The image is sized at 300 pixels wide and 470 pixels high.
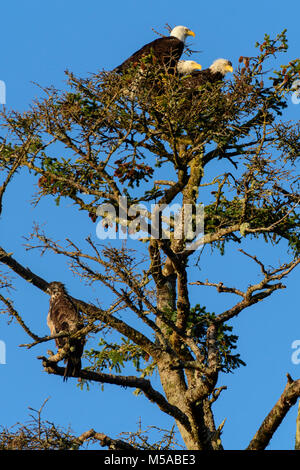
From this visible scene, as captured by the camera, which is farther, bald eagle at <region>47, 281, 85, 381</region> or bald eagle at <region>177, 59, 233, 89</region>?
bald eagle at <region>177, 59, 233, 89</region>

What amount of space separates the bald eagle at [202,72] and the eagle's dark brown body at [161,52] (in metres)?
0.20

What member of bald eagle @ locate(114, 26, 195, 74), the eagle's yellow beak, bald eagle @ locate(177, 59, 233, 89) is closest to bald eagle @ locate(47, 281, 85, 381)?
bald eagle @ locate(114, 26, 195, 74)

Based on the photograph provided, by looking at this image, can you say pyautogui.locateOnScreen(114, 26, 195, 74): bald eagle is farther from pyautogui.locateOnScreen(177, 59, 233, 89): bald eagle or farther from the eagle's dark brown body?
pyautogui.locateOnScreen(177, 59, 233, 89): bald eagle

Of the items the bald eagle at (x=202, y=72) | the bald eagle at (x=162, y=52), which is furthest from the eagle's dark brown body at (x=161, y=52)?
the bald eagle at (x=202, y=72)

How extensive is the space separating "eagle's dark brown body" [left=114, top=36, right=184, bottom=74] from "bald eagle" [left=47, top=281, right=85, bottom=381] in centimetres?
409

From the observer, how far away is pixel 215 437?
12.9 m

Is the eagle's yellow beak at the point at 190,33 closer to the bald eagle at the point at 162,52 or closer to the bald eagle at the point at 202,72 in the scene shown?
the bald eagle at the point at 162,52

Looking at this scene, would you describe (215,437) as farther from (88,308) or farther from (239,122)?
(239,122)

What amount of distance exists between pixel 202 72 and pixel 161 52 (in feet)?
2.74

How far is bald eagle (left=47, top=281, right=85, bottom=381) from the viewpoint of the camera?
11.4 m

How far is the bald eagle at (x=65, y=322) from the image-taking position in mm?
11375
